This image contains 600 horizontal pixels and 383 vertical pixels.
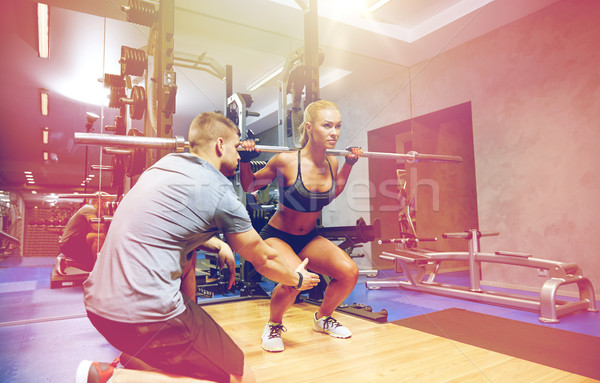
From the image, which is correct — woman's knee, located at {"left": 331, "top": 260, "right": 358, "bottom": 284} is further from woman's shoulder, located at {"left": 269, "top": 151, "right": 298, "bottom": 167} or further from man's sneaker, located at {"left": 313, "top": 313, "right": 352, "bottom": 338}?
woman's shoulder, located at {"left": 269, "top": 151, "right": 298, "bottom": 167}

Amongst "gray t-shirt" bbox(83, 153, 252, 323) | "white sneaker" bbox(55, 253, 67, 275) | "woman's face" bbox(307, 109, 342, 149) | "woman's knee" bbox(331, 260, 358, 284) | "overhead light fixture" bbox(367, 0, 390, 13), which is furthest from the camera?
"overhead light fixture" bbox(367, 0, 390, 13)

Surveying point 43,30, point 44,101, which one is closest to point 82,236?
point 44,101

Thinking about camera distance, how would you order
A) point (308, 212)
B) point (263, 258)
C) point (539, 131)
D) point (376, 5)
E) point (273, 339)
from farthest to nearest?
1. point (376, 5)
2. point (539, 131)
3. point (308, 212)
4. point (273, 339)
5. point (263, 258)

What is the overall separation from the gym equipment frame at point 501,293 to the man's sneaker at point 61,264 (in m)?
3.51

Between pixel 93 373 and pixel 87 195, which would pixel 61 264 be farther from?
pixel 93 373

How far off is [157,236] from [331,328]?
66.1 inches

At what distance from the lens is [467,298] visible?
372 cm

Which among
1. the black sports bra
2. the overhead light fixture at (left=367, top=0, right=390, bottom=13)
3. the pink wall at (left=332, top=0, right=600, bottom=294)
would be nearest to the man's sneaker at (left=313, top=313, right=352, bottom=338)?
the black sports bra

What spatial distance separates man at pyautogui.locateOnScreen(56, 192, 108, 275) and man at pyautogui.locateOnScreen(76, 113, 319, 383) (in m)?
2.46

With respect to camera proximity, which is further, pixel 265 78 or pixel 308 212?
pixel 265 78

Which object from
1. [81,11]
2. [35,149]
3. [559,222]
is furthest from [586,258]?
[81,11]

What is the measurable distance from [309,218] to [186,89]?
5636mm

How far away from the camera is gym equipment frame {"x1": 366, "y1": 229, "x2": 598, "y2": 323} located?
117 inches

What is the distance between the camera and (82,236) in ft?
11.7
